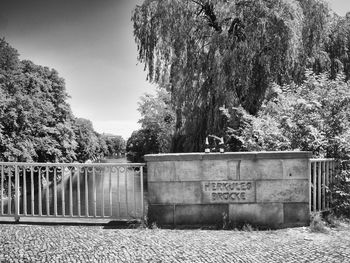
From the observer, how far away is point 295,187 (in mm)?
5996

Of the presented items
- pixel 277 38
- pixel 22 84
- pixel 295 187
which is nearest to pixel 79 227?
pixel 295 187

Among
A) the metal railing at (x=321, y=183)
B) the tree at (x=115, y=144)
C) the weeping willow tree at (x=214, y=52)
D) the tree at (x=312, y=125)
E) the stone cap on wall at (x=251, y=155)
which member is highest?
the weeping willow tree at (x=214, y=52)

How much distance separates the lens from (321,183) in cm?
691

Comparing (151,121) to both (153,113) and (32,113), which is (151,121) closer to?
(153,113)

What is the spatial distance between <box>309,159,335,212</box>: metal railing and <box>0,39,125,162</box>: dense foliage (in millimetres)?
20554

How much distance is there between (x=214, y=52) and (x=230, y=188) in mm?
7592

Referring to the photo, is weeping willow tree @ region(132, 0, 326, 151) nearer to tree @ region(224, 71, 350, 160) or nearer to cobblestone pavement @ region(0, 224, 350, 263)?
tree @ region(224, 71, 350, 160)

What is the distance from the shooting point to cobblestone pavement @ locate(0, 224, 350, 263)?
4.42 m

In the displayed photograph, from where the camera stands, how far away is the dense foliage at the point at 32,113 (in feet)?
78.6

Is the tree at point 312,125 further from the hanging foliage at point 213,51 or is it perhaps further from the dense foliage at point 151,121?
the dense foliage at point 151,121

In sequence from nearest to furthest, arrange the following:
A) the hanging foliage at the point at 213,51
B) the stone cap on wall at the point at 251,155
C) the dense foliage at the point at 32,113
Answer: the stone cap on wall at the point at 251,155, the hanging foliage at the point at 213,51, the dense foliage at the point at 32,113

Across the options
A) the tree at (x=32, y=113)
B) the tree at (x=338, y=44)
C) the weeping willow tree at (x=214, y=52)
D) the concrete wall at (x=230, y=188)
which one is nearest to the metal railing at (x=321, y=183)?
the concrete wall at (x=230, y=188)

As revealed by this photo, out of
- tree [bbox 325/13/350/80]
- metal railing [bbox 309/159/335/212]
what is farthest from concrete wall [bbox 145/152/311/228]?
tree [bbox 325/13/350/80]

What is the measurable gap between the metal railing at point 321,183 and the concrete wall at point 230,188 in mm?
567
